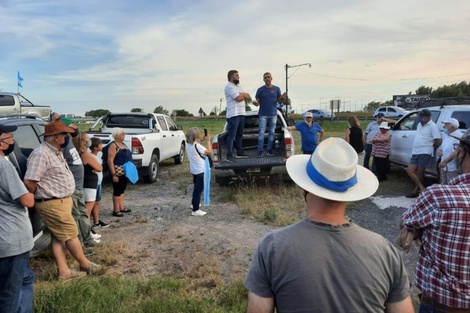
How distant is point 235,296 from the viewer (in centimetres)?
367

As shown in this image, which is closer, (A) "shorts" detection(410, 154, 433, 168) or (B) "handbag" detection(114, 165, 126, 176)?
(B) "handbag" detection(114, 165, 126, 176)

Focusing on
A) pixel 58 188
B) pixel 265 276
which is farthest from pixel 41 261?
pixel 265 276

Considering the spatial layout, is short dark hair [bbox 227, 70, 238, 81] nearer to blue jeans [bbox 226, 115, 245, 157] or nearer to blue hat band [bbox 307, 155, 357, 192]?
blue jeans [bbox 226, 115, 245, 157]

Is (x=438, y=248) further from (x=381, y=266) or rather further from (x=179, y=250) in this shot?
(x=179, y=250)

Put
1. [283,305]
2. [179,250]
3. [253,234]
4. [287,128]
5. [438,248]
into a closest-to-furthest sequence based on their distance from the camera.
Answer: [283,305] < [438,248] < [179,250] < [253,234] < [287,128]

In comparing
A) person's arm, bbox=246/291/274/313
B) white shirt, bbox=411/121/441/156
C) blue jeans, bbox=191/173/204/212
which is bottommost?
blue jeans, bbox=191/173/204/212

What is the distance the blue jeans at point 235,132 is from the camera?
8008mm

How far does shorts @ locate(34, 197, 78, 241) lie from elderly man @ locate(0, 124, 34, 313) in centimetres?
90

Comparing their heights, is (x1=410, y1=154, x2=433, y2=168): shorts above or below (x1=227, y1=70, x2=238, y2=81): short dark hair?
below

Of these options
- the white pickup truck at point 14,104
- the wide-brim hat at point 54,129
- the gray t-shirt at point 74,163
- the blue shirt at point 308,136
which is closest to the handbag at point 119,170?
the gray t-shirt at point 74,163

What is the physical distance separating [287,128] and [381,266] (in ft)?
24.1

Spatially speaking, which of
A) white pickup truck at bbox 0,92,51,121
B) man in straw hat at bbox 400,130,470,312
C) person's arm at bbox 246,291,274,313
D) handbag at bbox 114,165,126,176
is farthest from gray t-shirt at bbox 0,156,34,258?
white pickup truck at bbox 0,92,51,121

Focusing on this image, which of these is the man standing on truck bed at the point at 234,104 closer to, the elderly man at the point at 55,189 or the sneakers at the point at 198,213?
the sneakers at the point at 198,213

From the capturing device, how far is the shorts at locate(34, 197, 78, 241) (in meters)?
3.85
